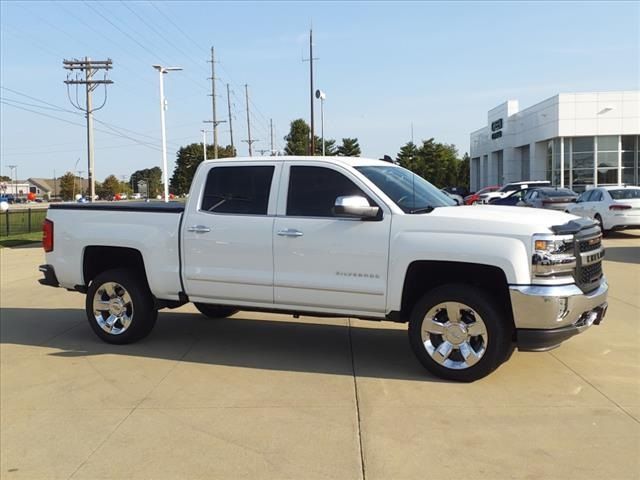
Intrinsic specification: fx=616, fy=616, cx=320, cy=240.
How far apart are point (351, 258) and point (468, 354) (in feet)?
4.28

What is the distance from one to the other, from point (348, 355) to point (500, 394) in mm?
1722

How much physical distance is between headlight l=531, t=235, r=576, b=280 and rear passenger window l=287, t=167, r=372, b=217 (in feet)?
5.51

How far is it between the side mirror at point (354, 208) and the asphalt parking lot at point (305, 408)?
1.47 meters

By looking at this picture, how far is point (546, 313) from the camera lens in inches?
193

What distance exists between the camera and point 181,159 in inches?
3627

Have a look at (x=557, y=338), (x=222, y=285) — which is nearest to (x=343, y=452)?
(x=557, y=338)

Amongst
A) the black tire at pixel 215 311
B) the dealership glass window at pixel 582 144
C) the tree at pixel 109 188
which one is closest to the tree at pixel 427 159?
the dealership glass window at pixel 582 144

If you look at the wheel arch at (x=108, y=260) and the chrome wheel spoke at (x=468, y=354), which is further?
the wheel arch at (x=108, y=260)

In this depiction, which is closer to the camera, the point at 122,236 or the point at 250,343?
the point at 122,236

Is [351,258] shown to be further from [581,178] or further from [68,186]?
[68,186]

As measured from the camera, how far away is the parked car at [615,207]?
17.5 metres

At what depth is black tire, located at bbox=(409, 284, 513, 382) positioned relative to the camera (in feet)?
16.9

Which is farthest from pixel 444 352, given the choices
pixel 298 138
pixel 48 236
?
pixel 298 138

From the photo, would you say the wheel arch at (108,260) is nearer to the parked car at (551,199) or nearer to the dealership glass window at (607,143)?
the parked car at (551,199)
